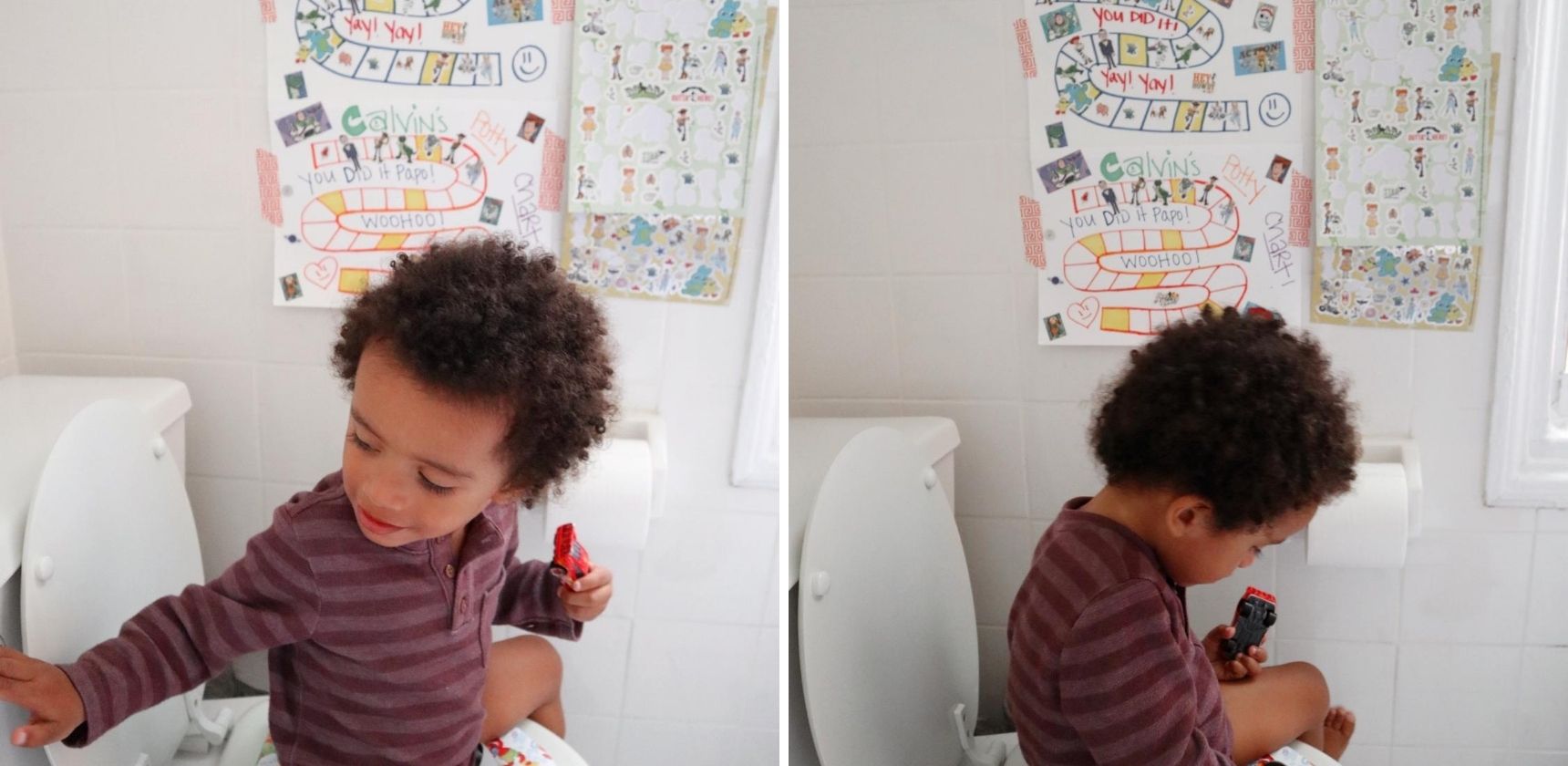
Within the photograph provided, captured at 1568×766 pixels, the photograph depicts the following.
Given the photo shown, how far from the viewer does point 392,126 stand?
120 centimetres

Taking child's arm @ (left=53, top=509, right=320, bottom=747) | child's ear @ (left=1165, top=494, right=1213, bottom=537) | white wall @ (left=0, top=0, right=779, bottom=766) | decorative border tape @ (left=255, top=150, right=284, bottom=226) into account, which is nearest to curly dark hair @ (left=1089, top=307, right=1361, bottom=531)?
child's ear @ (left=1165, top=494, right=1213, bottom=537)

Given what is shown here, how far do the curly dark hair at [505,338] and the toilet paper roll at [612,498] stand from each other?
212 millimetres

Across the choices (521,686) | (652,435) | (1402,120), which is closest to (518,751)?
(521,686)

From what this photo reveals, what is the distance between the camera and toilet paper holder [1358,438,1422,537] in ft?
4.35

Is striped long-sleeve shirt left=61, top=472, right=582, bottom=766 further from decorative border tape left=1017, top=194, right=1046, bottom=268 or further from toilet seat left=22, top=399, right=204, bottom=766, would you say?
decorative border tape left=1017, top=194, right=1046, bottom=268

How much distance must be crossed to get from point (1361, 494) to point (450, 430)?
Result: 888 mm

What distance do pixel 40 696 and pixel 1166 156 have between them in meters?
1.11

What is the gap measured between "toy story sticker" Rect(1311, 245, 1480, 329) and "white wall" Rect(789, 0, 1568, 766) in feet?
0.06

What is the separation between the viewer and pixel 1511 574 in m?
1.40

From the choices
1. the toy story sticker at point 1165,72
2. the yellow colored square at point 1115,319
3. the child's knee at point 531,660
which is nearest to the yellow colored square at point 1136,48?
the toy story sticker at point 1165,72

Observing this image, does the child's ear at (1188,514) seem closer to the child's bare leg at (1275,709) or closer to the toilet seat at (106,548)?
the child's bare leg at (1275,709)

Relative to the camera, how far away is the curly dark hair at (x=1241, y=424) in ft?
3.25

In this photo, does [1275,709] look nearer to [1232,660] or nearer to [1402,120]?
[1232,660]

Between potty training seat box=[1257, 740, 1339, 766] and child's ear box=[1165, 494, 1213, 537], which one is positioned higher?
child's ear box=[1165, 494, 1213, 537]
